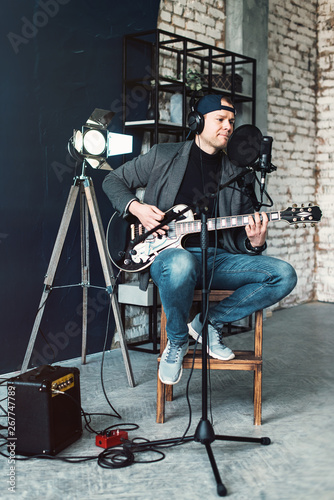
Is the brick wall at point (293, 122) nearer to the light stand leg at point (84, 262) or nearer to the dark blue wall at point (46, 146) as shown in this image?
the dark blue wall at point (46, 146)

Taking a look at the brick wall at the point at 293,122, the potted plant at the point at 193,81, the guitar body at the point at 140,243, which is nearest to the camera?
→ the guitar body at the point at 140,243

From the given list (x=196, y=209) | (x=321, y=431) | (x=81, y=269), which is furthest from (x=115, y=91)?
(x=321, y=431)

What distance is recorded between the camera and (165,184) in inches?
119

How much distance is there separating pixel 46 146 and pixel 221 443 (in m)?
2.13

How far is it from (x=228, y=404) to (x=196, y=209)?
1205mm

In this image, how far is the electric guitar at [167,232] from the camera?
8.42ft

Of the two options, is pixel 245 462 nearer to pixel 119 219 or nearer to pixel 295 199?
pixel 119 219

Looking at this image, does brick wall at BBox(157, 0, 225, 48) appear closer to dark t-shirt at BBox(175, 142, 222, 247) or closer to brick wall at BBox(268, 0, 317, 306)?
brick wall at BBox(268, 0, 317, 306)

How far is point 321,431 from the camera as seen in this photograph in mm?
2611

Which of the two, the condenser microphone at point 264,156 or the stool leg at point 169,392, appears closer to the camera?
the condenser microphone at point 264,156

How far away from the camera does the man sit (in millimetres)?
2619

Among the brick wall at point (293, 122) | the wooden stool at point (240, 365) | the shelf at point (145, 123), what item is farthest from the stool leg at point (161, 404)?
the brick wall at point (293, 122)

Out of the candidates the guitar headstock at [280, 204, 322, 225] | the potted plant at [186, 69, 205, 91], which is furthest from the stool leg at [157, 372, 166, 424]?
the potted plant at [186, 69, 205, 91]

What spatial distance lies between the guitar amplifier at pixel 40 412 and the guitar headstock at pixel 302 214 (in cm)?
121
